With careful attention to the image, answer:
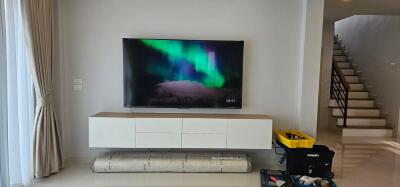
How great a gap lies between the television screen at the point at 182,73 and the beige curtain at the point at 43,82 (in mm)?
851

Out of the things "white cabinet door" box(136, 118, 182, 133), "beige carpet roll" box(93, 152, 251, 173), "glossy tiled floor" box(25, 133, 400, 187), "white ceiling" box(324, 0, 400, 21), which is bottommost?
"glossy tiled floor" box(25, 133, 400, 187)

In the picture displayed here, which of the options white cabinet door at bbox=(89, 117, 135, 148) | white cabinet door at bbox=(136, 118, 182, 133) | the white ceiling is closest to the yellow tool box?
white cabinet door at bbox=(136, 118, 182, 133)

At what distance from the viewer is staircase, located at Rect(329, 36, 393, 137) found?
19.1ft

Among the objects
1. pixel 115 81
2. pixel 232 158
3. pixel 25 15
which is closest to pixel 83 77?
pixel 115 81

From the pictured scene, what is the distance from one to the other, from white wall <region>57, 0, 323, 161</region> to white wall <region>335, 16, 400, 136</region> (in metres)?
3.52

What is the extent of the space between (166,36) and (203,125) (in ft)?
4.08

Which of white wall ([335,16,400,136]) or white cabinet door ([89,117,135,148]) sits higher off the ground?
white wall ([335,16,400,136])

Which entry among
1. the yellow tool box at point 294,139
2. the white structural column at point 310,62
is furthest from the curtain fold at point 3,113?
the white structural column at point 310,62

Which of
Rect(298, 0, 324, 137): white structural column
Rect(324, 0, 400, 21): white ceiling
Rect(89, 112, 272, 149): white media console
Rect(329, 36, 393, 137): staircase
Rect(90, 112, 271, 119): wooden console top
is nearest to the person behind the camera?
Rect(89, 112, 272, 149): white media console

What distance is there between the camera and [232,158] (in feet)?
11.5

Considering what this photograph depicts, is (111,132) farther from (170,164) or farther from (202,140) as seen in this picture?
(202,140)

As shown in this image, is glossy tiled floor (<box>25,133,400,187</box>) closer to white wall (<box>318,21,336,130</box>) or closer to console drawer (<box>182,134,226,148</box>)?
console drawer (<box>182,134,226,148</box>)

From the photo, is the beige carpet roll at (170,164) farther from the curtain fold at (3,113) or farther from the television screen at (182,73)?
the curtain fold at (3,113)

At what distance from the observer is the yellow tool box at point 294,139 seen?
10.8ft
